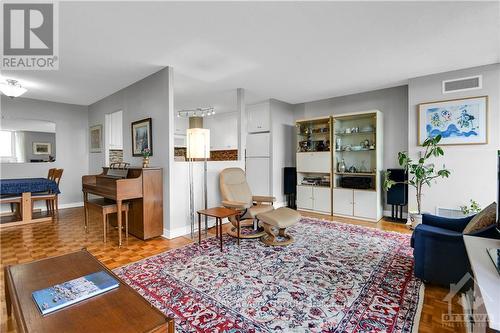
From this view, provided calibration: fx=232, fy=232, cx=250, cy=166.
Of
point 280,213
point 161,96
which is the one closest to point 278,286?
point 280,213

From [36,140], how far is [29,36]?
3.86m

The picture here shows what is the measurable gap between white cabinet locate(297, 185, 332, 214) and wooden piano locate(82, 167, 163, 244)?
3.15 m

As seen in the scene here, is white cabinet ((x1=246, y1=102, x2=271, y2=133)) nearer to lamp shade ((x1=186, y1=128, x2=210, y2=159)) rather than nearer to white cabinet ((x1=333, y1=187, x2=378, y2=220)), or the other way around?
white cabinet ((x1=333, y1=187, x2=378, y2=220))

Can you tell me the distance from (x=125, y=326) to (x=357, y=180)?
4554mm

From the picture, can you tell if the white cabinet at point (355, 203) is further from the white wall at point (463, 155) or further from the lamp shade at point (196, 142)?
the lamp shade at point (196, 142)

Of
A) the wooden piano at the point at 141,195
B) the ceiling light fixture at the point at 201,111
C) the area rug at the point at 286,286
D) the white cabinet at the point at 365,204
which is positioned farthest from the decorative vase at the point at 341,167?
the wooden piano at the point at 141,195

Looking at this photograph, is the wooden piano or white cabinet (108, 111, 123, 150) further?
white cabinet (108, 111, 123, 150)

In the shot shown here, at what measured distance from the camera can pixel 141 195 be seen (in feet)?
11.2

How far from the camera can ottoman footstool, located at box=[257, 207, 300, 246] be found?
3.06 m

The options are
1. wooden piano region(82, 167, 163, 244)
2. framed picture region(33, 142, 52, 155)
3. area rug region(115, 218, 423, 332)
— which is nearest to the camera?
area rug region(115, 218, 423, 332)

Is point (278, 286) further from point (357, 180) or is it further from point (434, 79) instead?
point (434, 79)

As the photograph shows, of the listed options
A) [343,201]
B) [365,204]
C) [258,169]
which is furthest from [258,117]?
[365,204]

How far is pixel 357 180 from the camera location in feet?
15.4

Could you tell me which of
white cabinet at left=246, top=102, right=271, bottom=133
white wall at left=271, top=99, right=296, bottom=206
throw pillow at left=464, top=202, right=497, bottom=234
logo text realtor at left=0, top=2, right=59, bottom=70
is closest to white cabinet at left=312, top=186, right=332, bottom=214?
white wall at left=271, top=99, right=296, bottom=206
